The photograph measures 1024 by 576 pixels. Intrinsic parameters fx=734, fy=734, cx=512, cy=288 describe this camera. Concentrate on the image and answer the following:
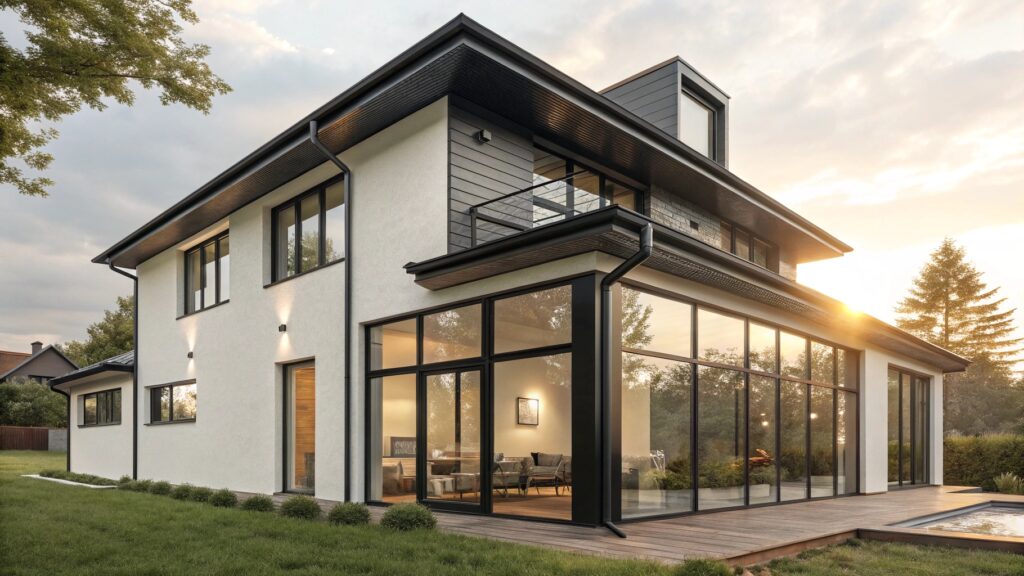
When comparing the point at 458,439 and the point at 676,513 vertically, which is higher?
the point at 458,439

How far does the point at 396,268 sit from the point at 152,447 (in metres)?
9.83

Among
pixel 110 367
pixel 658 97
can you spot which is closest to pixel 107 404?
pixel 110 367

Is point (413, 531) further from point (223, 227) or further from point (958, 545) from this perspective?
point (223, 227)

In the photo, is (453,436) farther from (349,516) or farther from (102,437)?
(102,437)

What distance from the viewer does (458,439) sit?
937 centimetres

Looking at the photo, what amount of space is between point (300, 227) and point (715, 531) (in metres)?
8.50

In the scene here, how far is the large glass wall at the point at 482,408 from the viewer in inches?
333

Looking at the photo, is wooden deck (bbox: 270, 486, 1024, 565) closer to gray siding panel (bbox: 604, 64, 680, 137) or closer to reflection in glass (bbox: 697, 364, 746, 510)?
reflection in glass (bbox: 697, 364, 746, 510)

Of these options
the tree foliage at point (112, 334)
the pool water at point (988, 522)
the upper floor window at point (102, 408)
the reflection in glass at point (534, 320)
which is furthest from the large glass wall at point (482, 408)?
the tree foliage at point (112, 334)

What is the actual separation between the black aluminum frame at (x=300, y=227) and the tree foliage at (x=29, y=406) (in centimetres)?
3153

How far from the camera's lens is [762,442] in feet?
36.2

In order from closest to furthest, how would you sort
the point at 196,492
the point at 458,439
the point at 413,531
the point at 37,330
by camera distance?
the point at 413,531 < the point at 458,439 < the point at 196,492 < the point at 37,330

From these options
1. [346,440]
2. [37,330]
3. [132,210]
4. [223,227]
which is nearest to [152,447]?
[223,227]

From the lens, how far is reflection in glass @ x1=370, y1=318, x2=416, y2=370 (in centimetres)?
1034
